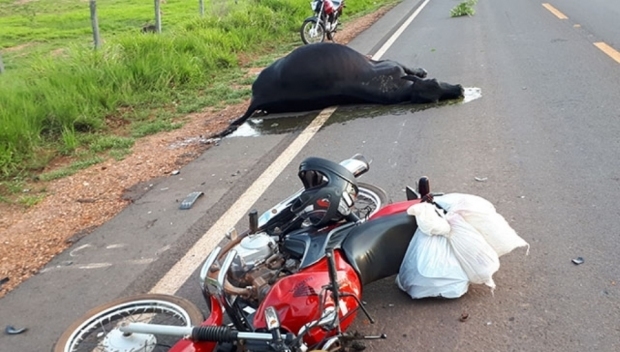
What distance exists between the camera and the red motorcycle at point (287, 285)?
2.74 meters

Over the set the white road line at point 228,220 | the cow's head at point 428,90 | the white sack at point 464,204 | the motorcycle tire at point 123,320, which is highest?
the white sack at point 464,204

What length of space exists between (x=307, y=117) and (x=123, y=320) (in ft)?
13.8

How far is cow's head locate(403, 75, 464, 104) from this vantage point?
281 inches

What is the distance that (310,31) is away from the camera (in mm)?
12836

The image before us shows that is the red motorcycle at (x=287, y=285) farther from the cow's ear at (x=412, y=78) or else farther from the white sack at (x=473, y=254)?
the cow's ear at (x=412, y=78)

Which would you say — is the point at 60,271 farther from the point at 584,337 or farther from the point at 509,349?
the point at 584,337

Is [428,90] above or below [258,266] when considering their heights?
below

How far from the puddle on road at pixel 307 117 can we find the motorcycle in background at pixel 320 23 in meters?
5.75

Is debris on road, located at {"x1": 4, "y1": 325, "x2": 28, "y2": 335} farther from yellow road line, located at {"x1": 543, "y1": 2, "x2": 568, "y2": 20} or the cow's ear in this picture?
yellow road line, located at {"x1": 543, "y1": 2, "x2": 568, "y2": 20}

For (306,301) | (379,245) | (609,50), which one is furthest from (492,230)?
(609,50)

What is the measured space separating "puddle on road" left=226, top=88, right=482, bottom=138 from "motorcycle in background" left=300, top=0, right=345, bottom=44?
5.75m

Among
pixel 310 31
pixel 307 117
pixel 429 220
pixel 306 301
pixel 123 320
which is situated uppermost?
pixel 429 220

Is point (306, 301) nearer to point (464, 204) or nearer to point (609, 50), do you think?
point (464, 204)

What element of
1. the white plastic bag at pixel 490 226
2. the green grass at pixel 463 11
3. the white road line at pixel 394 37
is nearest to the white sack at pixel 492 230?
Result: the white plastic bag at pixel 490 226
